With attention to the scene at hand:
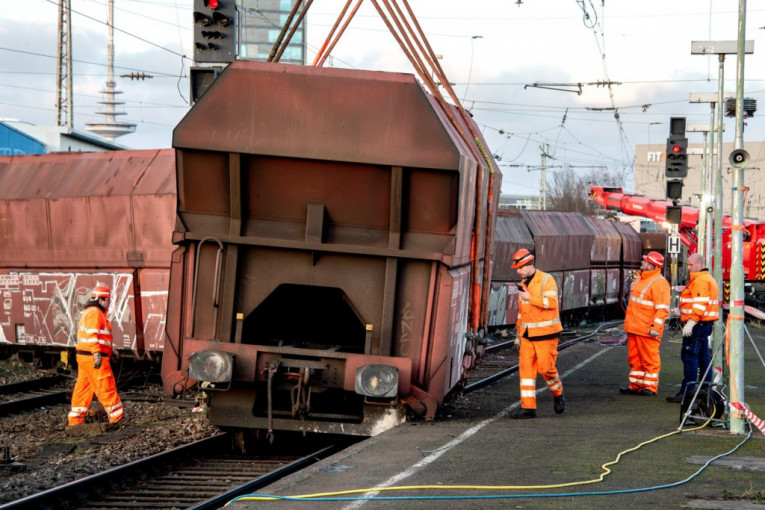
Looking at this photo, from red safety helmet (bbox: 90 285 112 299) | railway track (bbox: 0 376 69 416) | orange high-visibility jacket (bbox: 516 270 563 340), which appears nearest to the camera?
orange high-visibility jacket (bbox: 516 270 563 340)

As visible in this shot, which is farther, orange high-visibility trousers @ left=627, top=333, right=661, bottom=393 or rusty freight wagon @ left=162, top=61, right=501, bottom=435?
orange high-visibility trousers @ left=627, top=333, right=661, bottom=393

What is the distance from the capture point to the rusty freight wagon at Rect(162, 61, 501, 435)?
878 cm

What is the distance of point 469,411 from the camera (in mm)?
11453

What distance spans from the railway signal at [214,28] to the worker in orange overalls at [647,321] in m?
6.27

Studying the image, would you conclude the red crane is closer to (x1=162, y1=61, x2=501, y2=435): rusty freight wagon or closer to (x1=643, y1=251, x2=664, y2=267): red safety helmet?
(x1=643, y1=251, x2=664, y2=267): red safety helmet

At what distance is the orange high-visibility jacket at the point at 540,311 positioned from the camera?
1040 centimetres

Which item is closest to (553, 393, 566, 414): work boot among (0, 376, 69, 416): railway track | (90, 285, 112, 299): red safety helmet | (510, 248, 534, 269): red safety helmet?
(510, 248, 534, 269): red safety helmet

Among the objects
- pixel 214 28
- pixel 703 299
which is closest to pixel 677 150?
pixel 703 299

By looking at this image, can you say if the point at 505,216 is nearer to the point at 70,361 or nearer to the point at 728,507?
the point at 70,361

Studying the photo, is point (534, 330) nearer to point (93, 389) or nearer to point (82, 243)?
point (93, 389)

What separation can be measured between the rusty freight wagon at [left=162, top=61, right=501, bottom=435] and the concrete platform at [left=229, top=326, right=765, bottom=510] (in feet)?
2.44

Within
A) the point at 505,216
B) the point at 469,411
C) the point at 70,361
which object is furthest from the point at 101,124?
the point at 469,411

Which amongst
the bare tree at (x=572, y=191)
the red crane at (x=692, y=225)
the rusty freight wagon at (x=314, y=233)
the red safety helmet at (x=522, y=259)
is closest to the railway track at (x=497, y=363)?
the red safety helmet at (x=522, y=259)

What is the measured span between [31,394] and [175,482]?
319 inches
